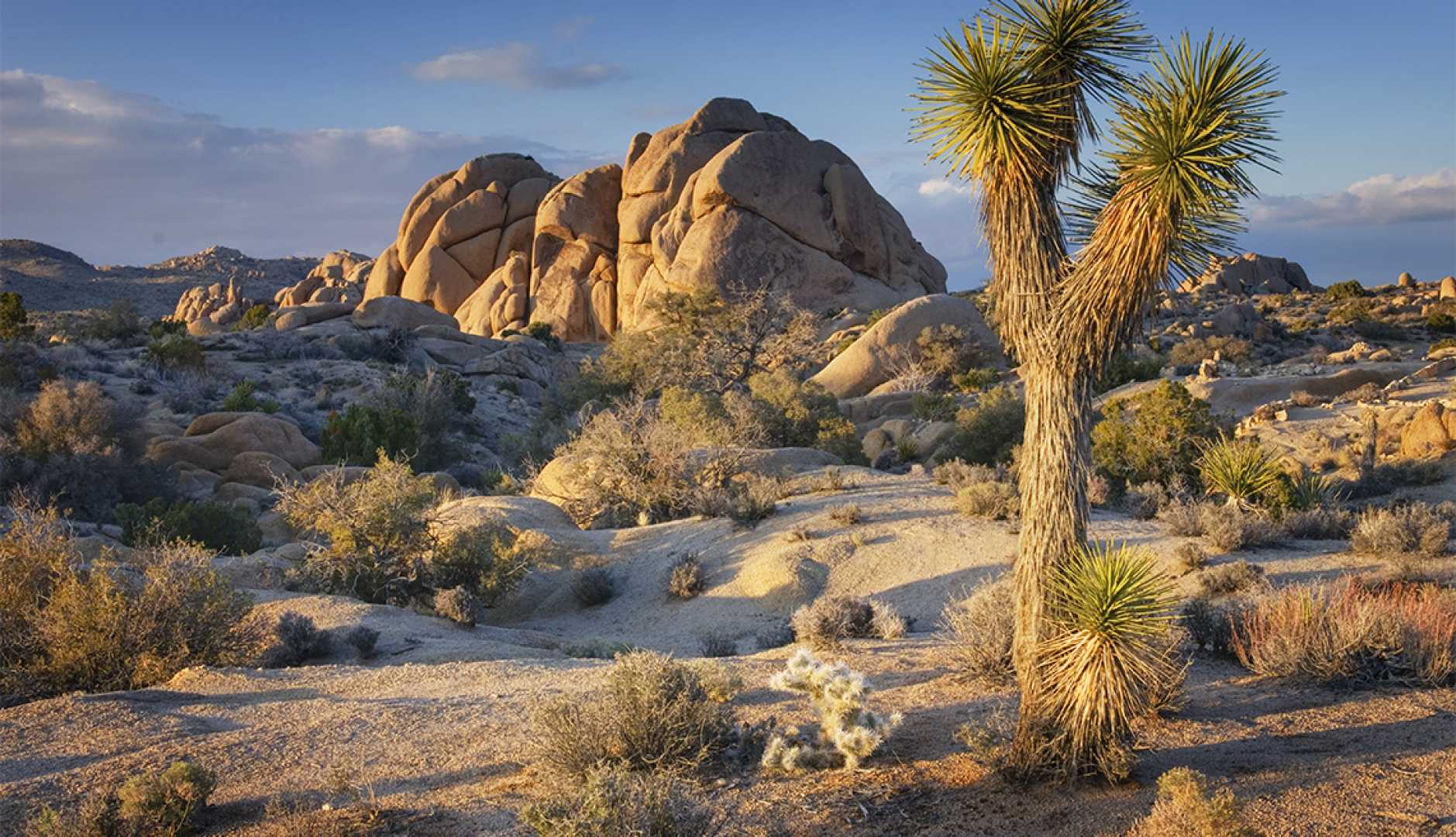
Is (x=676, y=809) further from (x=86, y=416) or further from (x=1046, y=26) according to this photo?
(x=86, y=416)

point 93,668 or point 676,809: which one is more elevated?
point 676,809

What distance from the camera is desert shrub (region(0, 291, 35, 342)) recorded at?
32.7m

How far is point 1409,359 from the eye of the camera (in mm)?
28531

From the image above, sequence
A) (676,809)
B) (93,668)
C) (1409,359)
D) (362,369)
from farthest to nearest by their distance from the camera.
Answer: (362,369) < (1409,359) < (93,668) < (676,809)

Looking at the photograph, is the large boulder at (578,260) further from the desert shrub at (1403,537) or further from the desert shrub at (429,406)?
the desert shrub at (1403,537)

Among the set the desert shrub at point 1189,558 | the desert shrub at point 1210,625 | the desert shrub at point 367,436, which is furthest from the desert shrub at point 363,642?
the desert shrub at point 367,436

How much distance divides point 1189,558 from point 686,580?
598 cm

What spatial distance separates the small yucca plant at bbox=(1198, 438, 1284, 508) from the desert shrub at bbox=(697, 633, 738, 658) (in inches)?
266

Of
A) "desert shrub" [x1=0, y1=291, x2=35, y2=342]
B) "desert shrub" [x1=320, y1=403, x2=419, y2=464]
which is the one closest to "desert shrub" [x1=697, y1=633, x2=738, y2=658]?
"desert shrub" [x1=320, y1=403, x2=419, y2=464]

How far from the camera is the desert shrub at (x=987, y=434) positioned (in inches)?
798

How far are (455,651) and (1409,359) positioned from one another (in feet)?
89.4

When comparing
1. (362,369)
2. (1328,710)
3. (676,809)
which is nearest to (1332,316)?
(362,369)

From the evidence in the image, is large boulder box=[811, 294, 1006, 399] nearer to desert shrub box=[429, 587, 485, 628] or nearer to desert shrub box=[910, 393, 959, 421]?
desert shrub box=[910, 393, 959, 421]

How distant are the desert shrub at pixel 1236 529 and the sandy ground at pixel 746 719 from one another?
1.92 feet
